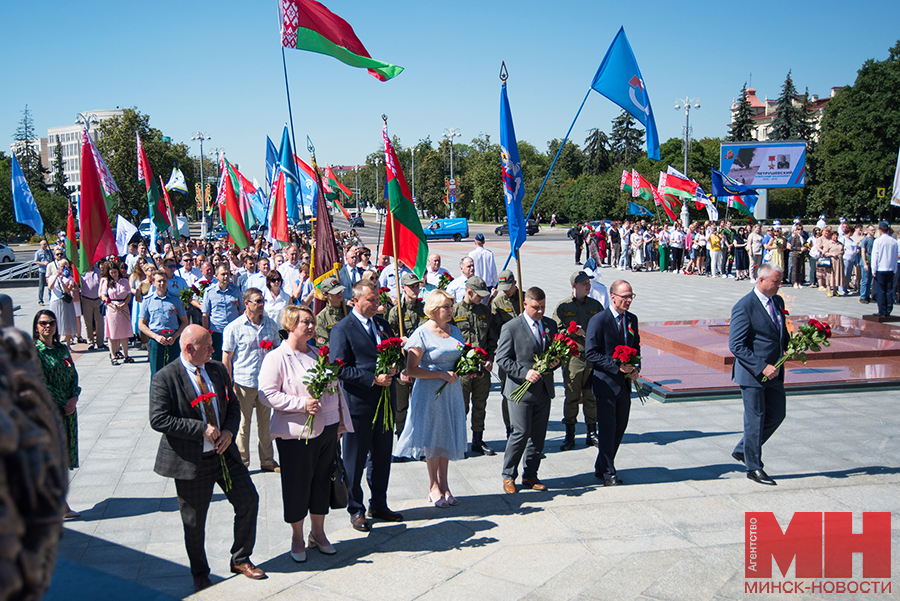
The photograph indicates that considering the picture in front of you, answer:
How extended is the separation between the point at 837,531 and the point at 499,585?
9.19ft

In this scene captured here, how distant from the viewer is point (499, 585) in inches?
184

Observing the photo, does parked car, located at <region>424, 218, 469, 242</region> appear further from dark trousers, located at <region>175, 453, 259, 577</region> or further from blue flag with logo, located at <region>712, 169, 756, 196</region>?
dark trousers, located at <region>175, 453, 259, 577</region>

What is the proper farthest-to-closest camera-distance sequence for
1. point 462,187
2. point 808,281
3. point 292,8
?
point 462,187
point 808,281
point 292,8

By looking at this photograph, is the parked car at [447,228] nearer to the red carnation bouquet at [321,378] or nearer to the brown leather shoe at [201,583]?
the red carnation bouquet at [321,378]

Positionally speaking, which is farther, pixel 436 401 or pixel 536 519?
pixel 436 401

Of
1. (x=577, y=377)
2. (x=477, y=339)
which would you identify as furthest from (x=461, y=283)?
(x=577, y=377)

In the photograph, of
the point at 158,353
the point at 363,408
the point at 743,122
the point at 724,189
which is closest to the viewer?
the point at 363,408

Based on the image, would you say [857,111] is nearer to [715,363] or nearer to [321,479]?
[715,363]

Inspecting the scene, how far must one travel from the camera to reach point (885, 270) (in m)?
16.8

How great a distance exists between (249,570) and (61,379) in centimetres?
269

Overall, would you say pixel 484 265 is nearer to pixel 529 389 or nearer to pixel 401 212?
pixel 401 212

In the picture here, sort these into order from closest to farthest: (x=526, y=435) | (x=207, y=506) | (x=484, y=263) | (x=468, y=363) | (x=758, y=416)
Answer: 1. (x=207, y=506)
2. (x=468, y=363)
3. (x=526, y=435)
4. (x=758, y=416)
5. (x=484, y=263)

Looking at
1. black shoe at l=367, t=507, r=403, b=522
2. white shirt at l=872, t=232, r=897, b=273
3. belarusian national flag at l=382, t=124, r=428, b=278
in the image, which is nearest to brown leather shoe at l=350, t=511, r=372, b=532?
black shoe at l=367, t=507, r=403, b=522

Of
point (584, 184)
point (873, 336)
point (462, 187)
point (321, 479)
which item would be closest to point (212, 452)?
point (321, 479)
